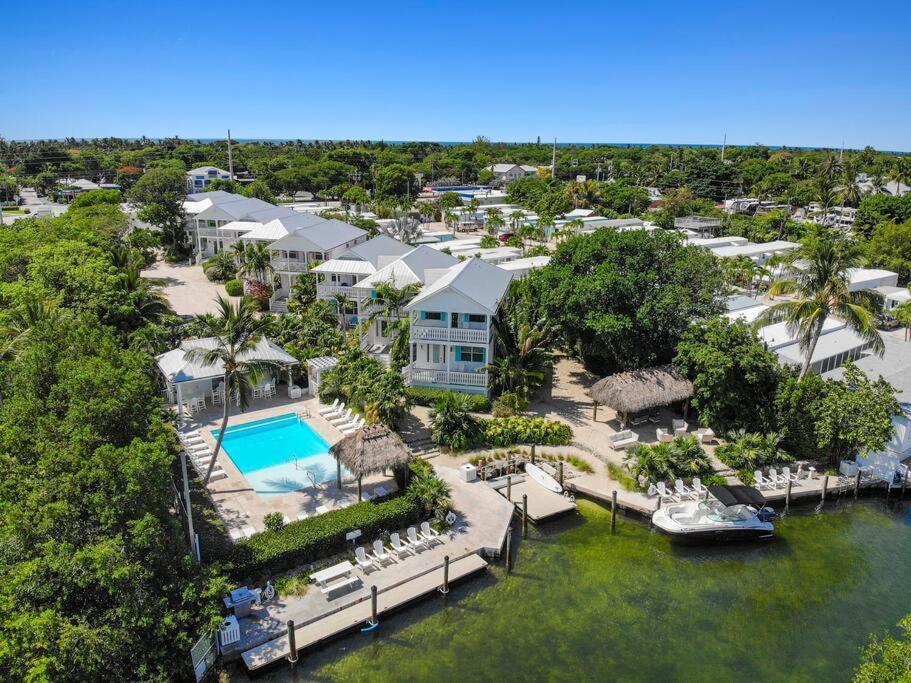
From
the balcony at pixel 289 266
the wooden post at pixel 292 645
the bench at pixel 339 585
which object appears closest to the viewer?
the wooden post at pixel 292 645

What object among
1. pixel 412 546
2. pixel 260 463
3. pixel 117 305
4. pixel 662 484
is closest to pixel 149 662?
pixel 412 546

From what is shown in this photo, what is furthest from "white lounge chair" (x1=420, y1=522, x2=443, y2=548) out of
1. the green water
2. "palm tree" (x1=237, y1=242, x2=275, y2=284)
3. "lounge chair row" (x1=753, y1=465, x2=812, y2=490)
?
"palm tree" (x1=237, y1=242, x2=275, y2=284)

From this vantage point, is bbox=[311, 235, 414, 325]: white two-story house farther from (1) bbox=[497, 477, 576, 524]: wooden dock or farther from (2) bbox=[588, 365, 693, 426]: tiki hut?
(1) bbox=[497, 477, 576, 524]: wooden dock

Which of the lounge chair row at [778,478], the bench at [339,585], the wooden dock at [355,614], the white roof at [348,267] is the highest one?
the white roof at [348,267]

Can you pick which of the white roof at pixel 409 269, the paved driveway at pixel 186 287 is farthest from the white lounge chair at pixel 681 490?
the paved driveway at pixel 186 287

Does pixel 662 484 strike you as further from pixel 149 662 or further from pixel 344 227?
pixel 344 227

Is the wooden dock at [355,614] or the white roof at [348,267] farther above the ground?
the white roof at [348,267]

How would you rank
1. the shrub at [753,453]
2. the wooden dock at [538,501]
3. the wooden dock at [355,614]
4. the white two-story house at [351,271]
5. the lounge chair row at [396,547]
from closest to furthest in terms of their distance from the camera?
the wooden dock at [355,614], the lounge chair row at [396,547], the wooden dock at [538,501], the shrub at [753,453], the white two-story house at [351,271]

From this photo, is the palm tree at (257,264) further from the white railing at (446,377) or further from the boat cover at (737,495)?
the boat cover at (737,495)
